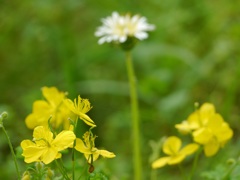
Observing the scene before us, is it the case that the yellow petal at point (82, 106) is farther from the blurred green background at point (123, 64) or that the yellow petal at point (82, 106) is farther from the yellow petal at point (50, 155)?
the blurred green background at point (123, 64)

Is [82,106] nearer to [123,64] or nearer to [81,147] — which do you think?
[81,147]

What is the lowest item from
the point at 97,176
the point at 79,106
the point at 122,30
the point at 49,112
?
the point at 97,176

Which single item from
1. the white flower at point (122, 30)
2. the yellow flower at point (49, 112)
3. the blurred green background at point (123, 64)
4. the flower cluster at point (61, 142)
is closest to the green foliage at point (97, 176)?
the flower cluster at point (61, 142)

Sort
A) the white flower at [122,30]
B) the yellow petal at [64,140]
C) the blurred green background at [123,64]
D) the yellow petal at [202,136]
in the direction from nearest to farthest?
the yellow petal at [64,140] → the yellow petal at [202,136] → the white flower at [122,30] → the blurred green background at [123,64]

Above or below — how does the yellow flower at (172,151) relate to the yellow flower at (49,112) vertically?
below

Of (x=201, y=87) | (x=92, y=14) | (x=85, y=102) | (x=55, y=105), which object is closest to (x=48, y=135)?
(x=85, y=102)

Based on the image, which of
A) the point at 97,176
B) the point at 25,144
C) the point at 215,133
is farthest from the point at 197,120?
the point at 25,144
